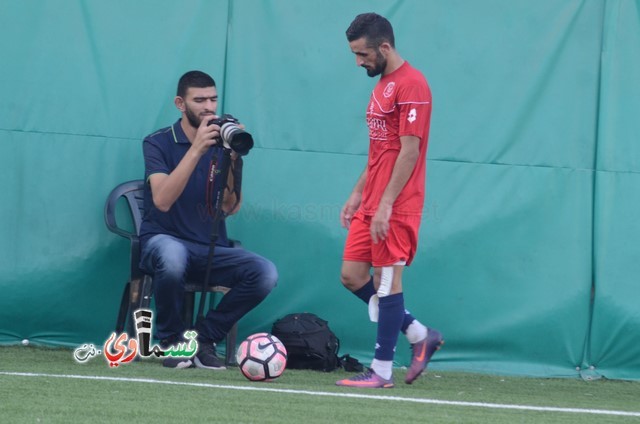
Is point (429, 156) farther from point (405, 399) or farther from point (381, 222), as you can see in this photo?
point (405, 399)

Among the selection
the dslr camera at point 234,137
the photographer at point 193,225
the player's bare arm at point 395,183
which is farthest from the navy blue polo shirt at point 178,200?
the player's bare arm at point 395,183

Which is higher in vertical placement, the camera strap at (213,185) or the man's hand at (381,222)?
the camera strap at (213,185)

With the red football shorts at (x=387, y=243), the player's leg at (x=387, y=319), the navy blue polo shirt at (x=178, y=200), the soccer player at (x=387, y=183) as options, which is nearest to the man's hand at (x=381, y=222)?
the soccer player at (x=387, y=183)

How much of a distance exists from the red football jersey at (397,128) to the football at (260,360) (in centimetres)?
80

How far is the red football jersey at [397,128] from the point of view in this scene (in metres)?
5.12

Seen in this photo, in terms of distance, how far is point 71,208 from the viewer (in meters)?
6.42

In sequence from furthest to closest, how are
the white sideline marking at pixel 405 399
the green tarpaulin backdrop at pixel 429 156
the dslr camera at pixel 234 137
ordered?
the green tarpaulin backdrop at pixel 429 156 < the dslr camera at pixel 234 137 < the white sideline marking at pixel 405 399

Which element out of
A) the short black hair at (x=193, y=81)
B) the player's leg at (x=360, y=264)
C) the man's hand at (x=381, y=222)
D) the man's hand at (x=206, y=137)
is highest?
the short black hair at (x=193, y=81)

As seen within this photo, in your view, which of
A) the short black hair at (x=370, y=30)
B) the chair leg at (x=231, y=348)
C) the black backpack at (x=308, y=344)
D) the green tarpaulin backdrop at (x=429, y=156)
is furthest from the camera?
the green tarpaulin backdrop at (x=429, y=156)

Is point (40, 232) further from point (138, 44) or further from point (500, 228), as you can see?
point (500, 228)

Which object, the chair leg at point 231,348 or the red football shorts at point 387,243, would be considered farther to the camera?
the chair leg at point 231,348

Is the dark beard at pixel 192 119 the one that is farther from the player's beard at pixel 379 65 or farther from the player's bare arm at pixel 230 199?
the player's beard at pixel 379 65

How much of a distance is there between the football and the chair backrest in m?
1.27

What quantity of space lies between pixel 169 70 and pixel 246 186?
0.81 meters
